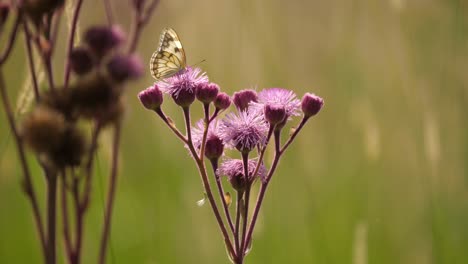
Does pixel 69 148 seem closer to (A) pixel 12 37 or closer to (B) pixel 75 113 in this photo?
(B) pixel 75 113

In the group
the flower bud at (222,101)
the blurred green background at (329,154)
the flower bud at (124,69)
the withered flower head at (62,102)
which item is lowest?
the blurred green background at (329,154)

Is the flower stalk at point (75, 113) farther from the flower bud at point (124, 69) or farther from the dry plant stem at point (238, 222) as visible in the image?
the dry plant stem at point (238, 222)

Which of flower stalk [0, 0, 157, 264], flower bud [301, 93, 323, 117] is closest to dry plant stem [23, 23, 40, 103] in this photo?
flower stalk [0, 0, 157, 264]

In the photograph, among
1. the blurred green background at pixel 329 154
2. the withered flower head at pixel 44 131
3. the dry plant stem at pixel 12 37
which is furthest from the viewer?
the blurred green background at pixel 329 154

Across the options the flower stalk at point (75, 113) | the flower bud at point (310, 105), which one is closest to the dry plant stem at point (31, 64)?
the flower stalk at point (75, 113)

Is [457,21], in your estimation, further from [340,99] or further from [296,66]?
[296,66]

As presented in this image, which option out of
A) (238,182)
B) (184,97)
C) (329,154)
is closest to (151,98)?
(184,97)

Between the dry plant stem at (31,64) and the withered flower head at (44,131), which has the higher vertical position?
the dry plant stem at (31,64)

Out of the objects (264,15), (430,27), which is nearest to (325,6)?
(430,27)
